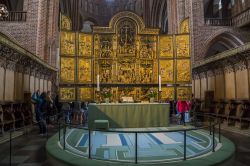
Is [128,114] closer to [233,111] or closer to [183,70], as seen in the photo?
[183,70]

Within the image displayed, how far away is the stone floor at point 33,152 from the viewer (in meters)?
5.87

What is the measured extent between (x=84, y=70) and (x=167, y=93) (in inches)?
147

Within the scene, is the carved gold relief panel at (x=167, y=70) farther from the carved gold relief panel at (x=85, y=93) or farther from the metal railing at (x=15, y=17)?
the metal railing at (x=15, y=17)

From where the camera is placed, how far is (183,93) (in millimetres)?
11562

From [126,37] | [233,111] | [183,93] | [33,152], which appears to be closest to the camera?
[33,152]

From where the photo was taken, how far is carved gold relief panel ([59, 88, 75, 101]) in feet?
35.0

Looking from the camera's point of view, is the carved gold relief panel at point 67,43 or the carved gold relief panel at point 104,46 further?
the carved gold relief panel at point 104,46

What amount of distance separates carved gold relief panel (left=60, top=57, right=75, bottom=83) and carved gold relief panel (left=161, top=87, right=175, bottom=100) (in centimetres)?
392

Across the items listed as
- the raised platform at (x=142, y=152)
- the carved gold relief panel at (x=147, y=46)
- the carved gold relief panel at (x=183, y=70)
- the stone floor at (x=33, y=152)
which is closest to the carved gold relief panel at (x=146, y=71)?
the carved gold relief panel at (x=147, y=46)

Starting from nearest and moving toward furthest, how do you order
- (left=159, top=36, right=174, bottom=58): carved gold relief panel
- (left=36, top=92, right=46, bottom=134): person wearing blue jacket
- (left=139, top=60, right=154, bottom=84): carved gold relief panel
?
(left=36, top=92, right=46, bottom=134): person wearing blue jacket → (left=139, top=60, right=154, bottom=84): carved gold relief panel → (left=159, top=36, right=174, bottom=58): carved gold relief panel

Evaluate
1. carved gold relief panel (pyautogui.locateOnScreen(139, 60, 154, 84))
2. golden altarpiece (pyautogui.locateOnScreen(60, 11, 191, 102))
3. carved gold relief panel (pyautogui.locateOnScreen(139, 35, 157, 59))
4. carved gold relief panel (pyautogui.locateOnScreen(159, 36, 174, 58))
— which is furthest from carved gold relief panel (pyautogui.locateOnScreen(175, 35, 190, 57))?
carved gold relief panel (pyautogui.locateOnScreen(139, 60, 154, 84))

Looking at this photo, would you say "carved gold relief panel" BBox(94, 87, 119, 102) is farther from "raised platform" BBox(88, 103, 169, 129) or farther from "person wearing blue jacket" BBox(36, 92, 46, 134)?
"person wearing blue jacket" BBox(36, 92, 46, 134)

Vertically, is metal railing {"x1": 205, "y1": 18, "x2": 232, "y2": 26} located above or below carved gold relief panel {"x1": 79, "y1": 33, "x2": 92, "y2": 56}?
above

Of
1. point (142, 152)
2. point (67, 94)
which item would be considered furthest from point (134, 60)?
point (142, 152)
